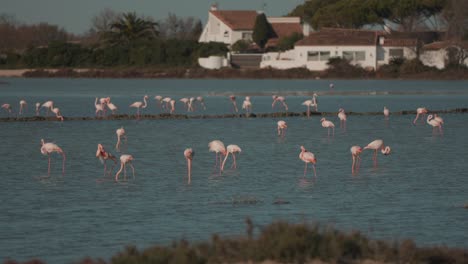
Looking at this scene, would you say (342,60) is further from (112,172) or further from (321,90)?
(112,172)

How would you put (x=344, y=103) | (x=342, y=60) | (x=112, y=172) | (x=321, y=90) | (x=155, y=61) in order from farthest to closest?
(x=155, y=61)
(x=342, y=60)
(x=321, y=90)
(x=344, y=103)
(x=112, y=172)

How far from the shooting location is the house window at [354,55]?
78062 millimetres

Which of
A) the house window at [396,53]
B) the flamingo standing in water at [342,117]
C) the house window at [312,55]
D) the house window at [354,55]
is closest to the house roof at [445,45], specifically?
the house window at [396,53]

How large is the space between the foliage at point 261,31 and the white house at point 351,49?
25.4ft

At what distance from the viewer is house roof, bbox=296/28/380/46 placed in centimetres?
7769

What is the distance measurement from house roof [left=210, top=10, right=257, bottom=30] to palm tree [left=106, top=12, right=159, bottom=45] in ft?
20.5

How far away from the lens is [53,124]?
34.3m

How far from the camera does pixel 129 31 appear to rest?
3602 inches

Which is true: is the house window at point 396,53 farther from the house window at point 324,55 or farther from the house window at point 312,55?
the house window at point 312,55

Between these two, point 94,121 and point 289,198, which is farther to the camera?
point 94,121

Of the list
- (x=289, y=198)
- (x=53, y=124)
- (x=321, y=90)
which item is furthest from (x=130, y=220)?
(x=321, y=90)

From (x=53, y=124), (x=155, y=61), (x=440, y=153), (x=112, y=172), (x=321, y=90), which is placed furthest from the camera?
(x=155, y=61)

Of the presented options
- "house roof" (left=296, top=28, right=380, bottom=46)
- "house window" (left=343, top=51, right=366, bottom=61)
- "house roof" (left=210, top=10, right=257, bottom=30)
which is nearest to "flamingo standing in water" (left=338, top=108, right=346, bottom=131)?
"house roof" (left=296, top=28, right=380, bottom=46)

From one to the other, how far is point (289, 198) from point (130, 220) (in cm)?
315
